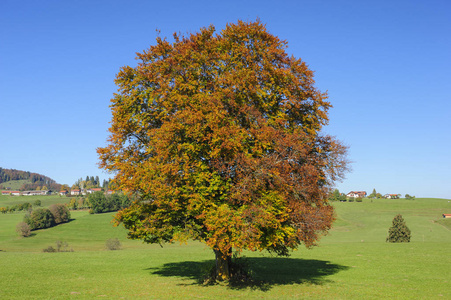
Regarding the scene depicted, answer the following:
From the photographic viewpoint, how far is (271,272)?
99.1 ft

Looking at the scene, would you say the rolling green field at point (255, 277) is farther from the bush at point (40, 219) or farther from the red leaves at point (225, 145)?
the bush at point (40, 219)

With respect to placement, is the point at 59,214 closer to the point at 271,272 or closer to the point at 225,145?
the point at 271,272

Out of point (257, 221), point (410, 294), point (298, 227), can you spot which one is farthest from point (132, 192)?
point (410, 294)

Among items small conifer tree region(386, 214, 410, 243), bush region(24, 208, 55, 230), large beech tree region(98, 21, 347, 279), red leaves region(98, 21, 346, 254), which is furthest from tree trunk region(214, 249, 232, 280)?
bush region(24, 208, 55, 230)

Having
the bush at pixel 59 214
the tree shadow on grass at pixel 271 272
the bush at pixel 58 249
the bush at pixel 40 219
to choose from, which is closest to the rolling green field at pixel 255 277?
the tree shadow on grass at pixel 271 272

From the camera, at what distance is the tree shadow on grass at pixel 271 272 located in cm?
2525

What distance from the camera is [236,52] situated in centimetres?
2406

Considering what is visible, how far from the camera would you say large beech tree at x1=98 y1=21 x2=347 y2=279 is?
21.0m

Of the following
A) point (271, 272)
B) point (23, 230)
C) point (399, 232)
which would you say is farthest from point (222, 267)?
point (23, 230)

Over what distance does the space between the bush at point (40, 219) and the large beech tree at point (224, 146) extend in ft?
352

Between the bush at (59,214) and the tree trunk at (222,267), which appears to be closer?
the tree trunk at (222,267)

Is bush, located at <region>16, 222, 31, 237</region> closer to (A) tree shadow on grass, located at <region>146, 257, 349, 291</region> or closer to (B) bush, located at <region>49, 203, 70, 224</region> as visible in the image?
(B) bush, located at <region>49, 203, 70, 224</region>

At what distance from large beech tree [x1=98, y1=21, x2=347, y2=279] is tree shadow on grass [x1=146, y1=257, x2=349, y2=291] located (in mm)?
2270

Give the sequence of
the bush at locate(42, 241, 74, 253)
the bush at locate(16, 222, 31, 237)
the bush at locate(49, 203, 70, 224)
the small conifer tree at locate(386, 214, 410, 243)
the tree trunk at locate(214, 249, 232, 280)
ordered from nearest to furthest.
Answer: the tree trunk at locate(214, 249, 232, 280) < the bush at locate(42, 241, 74, 253) < the small conifer tree at locate(386, 214, 410, 243) < the bush at locate(16, 222, 31, 237) < the bush at locate(49, 203, 70, 224)
